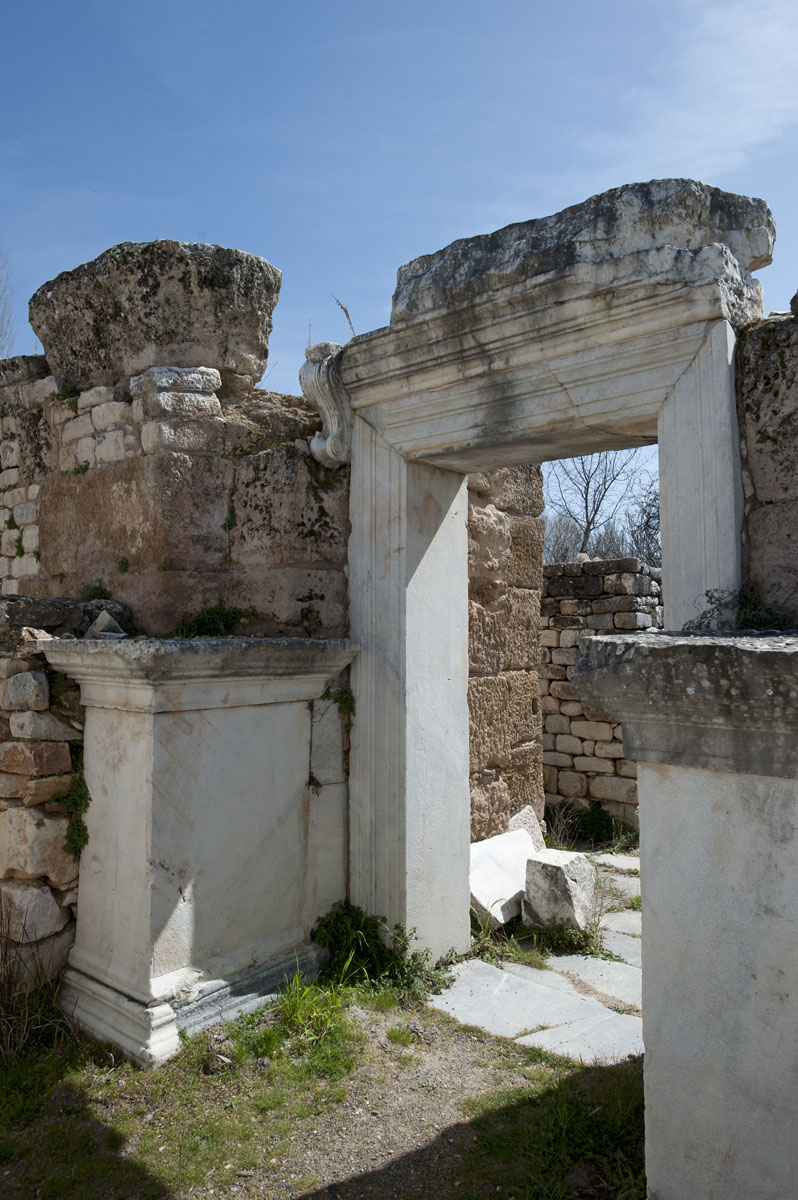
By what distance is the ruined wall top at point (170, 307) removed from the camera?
3.68m

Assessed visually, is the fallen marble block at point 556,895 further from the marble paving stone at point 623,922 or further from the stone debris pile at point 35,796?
the stone debris pile at point 35,796

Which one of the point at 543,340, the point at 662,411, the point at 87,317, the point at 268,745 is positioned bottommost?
the point at 268,745

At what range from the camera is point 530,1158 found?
2.45 meters

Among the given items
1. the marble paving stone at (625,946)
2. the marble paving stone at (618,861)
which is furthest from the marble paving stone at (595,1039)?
the marble paving stone at (618,861)

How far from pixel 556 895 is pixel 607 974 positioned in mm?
481

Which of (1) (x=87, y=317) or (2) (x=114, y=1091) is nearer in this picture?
(2) (x=114, y=1091)

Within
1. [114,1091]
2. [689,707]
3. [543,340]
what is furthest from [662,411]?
[114,1091]

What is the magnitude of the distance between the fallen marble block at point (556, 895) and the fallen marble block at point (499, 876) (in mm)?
88

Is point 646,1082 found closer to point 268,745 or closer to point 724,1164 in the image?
point 724,1164

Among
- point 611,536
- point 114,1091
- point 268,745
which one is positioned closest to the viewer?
point 114,1091

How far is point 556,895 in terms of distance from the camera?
4262 mm

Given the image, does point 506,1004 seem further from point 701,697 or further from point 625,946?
point 701,697

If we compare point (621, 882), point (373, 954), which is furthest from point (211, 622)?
point (621, 882)

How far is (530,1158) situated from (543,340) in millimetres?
2755
